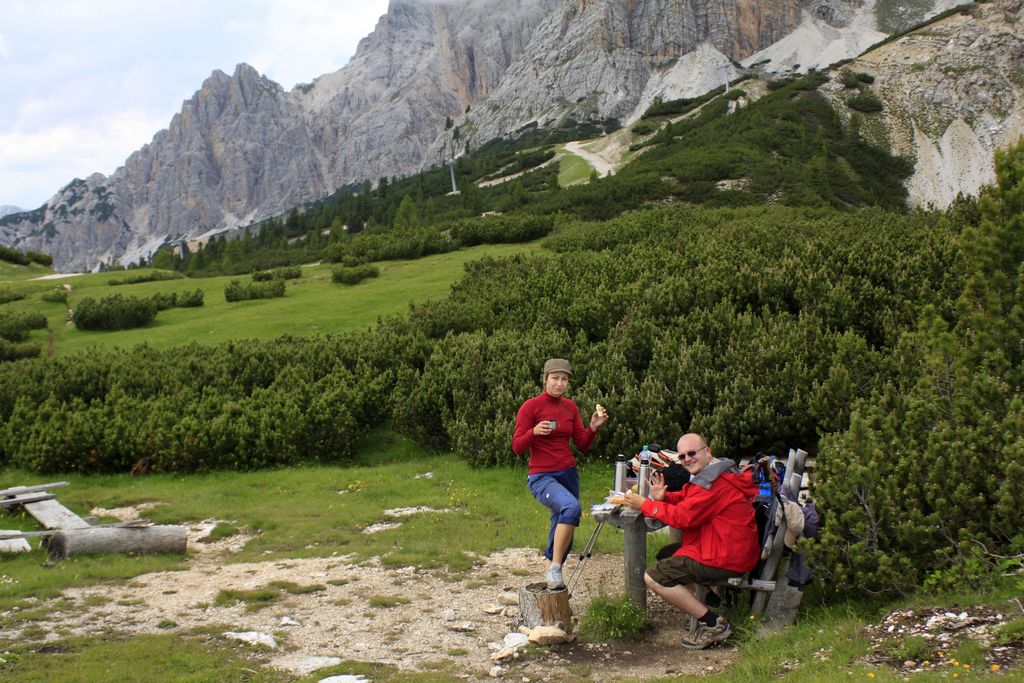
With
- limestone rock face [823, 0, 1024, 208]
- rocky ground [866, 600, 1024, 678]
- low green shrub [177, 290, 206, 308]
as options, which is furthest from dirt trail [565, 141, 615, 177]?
rocky ground [866, 600, 1024, 678]

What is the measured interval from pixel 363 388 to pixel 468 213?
2021 inches

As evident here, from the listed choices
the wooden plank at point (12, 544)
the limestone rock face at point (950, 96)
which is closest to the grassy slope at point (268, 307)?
the wooden plank at point (12, 544)

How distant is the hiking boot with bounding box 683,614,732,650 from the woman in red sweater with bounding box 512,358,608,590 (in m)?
1.64

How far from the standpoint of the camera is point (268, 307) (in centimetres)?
3219

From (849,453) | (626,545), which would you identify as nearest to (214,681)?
(626,545)

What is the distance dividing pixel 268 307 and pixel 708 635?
2808 cm

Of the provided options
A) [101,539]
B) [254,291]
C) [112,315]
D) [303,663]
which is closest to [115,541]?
[101,539]

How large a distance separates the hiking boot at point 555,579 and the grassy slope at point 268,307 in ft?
67.2

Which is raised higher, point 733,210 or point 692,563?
point 733,210

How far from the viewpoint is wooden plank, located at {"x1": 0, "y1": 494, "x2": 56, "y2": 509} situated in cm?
1318

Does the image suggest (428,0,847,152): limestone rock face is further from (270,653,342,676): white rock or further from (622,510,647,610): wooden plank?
(270,653,342,676): white rock

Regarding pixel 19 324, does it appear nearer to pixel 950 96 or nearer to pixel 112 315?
pixel 112 315

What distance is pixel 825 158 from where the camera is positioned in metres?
68.9

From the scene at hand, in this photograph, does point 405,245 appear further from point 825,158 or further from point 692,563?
point 825,158
